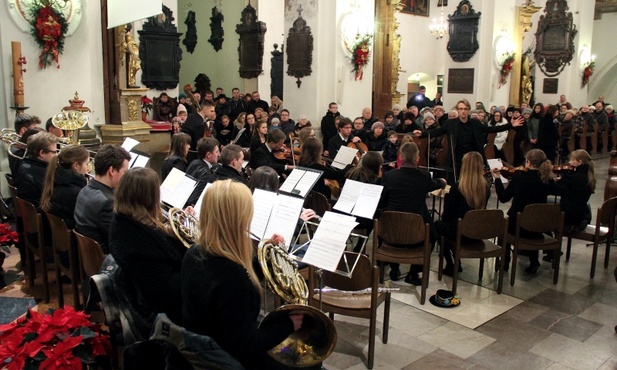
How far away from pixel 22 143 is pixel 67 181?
1780mm

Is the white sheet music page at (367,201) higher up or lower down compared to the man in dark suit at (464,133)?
lower down

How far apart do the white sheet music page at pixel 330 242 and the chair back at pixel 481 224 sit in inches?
76.9

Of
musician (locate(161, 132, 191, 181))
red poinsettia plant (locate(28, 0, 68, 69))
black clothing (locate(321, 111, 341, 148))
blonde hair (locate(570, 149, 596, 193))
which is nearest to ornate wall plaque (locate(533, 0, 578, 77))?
black clothing (locate(321, 111, 341, 148))

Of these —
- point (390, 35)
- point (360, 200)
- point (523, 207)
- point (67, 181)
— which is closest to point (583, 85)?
point (390, 35)

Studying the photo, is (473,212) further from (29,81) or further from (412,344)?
(29,81)

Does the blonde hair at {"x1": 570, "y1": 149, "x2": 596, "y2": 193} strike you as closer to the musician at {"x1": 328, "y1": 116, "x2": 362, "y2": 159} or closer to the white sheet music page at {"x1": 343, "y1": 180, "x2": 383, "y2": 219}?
the white sheet music page at {"x1": 343, "y1": 180, "x2": 383, "y2": 219}

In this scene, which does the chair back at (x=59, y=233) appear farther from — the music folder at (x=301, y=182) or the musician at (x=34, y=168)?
the music folder at (x=301, y=182)

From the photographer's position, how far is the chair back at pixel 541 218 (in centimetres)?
495

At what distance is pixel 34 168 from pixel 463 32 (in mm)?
11135


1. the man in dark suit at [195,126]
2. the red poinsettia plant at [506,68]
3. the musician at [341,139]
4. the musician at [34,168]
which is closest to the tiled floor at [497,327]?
the musician at [34,168]

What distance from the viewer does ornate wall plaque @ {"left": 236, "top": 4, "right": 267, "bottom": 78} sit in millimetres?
14078

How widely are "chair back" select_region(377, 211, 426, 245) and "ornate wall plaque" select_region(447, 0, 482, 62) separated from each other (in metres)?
9.93

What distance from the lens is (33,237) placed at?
184 inches

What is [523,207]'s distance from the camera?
5.35 meters
